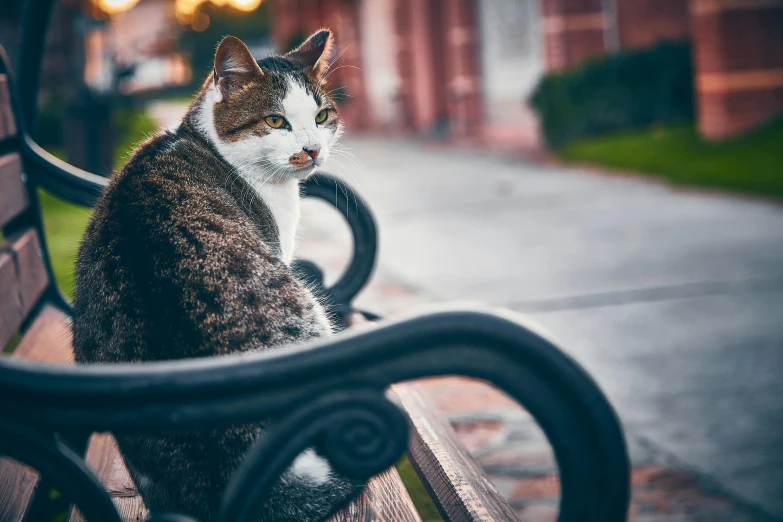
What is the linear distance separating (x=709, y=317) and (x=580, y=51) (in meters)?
11.5

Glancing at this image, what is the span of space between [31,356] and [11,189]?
47cm

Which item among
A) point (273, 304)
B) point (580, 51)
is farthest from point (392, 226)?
point (580, 51)

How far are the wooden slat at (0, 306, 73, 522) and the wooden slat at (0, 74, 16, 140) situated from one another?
21.2 inches

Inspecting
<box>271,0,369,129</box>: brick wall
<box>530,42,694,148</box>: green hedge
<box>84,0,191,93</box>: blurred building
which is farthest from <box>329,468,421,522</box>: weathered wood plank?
<box>84,0,191,93</box>: blurred building

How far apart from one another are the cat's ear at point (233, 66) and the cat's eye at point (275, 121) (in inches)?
3.7

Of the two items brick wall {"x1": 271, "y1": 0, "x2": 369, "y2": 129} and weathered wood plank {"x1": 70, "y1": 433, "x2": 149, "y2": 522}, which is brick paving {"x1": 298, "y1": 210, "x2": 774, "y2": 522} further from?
brick wall {"x1": 271, "y1": 0, "x2": 369, "y2": 129}

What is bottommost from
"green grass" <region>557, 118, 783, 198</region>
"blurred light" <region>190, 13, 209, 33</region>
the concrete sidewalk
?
"green grass" <region>557, 118, 783, 198</region>

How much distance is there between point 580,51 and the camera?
15.0m

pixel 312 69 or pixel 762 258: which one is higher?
pixel 312 69

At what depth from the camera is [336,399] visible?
0.90 metres

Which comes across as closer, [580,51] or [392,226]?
[392,226]

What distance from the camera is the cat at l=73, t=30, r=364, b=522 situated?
1.21 m

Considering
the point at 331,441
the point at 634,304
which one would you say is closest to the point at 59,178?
the point at 331,441

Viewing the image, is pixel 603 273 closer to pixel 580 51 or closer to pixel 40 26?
pixel 40 26
